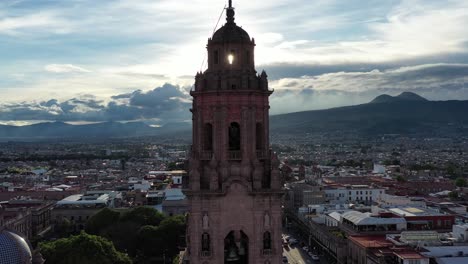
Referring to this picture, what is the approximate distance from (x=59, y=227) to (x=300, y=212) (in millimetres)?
45464

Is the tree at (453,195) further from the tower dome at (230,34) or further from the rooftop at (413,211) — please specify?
the tower dome at (230,34)

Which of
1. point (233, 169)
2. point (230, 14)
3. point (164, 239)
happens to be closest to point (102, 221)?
point (164, 239)

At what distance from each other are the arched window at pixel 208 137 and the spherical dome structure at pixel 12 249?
81.7ft

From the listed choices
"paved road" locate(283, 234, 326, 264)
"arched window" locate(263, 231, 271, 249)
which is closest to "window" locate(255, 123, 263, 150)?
"arched window" locate(263, 231, 271, 249)

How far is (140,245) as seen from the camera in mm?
84875

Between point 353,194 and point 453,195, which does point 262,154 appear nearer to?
point 453,195

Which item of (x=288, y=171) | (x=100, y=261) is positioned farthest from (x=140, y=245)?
(x=288, y=171)

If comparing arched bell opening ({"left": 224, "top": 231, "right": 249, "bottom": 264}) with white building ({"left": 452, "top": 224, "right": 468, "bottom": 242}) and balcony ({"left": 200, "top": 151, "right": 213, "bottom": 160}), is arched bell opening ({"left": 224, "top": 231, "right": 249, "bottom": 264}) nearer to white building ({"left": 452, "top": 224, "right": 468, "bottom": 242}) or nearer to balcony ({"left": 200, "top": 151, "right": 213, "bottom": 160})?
balcony ({"left": 200, "top": 151, "right": 213, "bottom": 160})

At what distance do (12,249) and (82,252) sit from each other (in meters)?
16.9

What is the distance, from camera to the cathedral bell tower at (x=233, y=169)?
27219mm

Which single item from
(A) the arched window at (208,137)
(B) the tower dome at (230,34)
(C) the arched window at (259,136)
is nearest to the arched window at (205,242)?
(A) the arched window at (208,137)

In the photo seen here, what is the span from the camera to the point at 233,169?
27516mm

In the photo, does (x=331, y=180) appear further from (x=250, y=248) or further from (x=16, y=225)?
(x=250, y=248)

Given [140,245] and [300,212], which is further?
[300,212]
